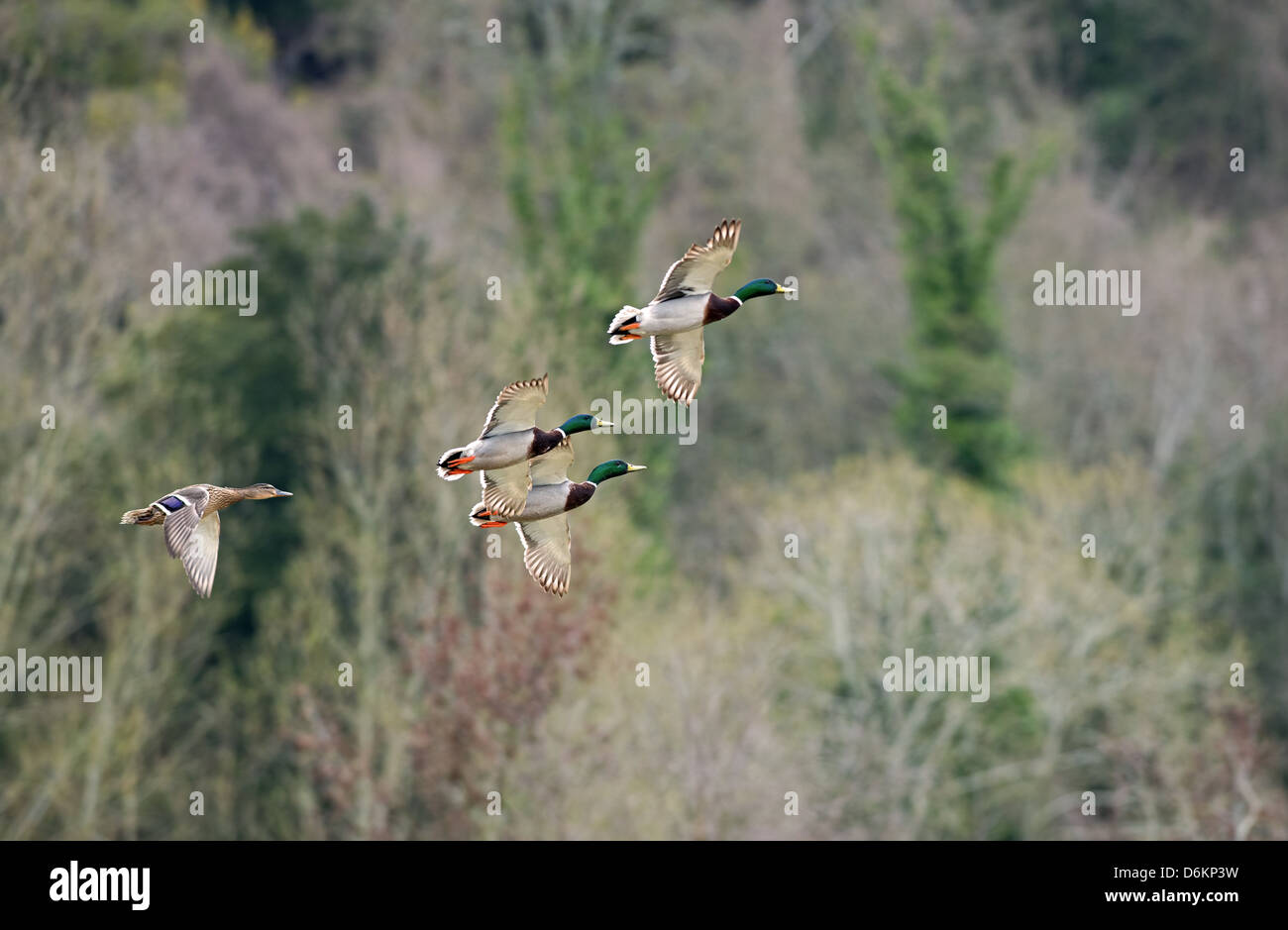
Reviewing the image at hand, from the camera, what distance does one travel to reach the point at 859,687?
40.2 meters

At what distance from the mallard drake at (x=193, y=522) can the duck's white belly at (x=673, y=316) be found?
2.34 meters

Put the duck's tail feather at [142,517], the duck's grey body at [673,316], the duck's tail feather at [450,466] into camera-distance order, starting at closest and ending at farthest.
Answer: the duck's tail feather at [450,466] < the duck's grey body at [673,316] < the duck's tail feather at [142,517]

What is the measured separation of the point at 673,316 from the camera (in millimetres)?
13656

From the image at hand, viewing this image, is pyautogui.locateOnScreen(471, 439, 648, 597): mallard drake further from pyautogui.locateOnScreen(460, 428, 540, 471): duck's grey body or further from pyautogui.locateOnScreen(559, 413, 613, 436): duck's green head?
pyautogui.locateOnScreen(460, 428, 540, 471): duck's grey body

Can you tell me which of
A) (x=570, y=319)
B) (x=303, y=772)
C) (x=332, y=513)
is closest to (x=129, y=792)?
(x=303, y=772)

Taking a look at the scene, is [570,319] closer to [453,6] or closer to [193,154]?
[193,154]

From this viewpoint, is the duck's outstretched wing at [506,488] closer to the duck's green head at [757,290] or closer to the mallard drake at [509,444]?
the mallard drake at [509,444]

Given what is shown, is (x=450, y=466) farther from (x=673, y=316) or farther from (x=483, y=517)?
(x=673, y=316)

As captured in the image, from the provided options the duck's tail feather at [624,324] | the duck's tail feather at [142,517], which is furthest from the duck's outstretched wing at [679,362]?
the duck's tail feather at [142,517]

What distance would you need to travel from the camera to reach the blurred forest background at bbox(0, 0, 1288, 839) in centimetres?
3700

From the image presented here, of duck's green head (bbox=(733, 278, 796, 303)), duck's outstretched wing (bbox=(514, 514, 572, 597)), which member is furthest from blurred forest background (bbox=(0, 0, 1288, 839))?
duck's outstretched wing (bbox=(514, 514, 572, 597))

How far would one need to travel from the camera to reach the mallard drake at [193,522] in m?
13.6

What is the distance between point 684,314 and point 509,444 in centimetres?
136

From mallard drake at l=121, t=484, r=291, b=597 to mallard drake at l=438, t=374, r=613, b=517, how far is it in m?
1.27
